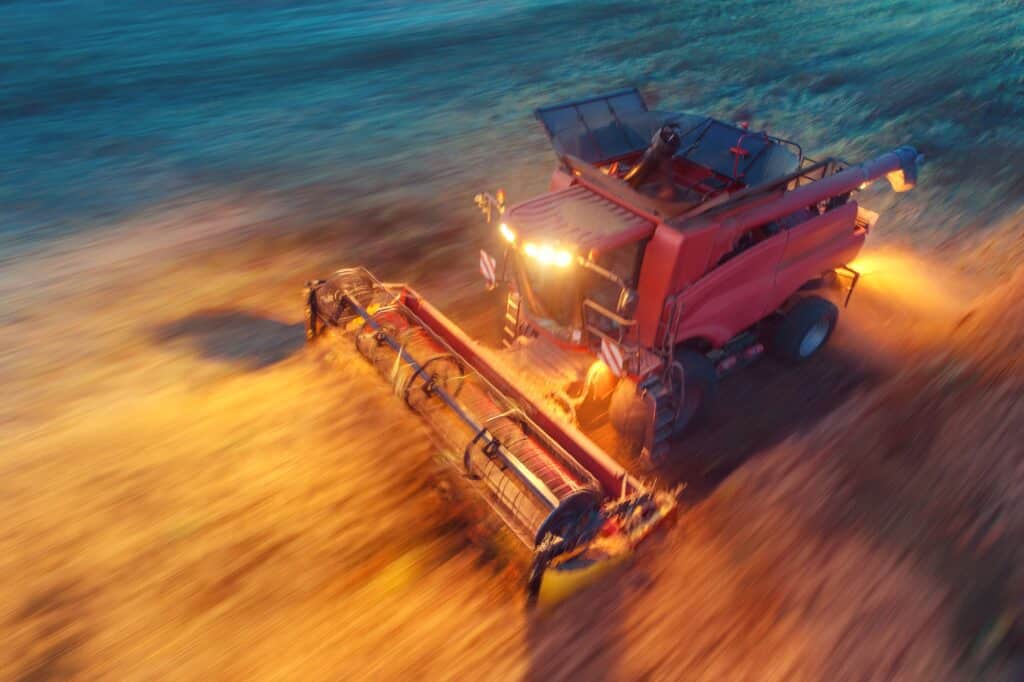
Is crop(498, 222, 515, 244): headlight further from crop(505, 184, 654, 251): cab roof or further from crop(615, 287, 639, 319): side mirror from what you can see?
crop(615, 287, 639, 319): side mirror

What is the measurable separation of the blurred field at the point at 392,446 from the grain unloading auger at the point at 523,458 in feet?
1.06

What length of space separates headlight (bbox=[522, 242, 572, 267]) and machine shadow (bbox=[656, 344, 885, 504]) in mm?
2062

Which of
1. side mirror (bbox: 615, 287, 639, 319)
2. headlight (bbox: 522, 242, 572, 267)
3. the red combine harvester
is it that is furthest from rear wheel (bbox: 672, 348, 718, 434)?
headlight (bbox: 522, 242, 572, 267)

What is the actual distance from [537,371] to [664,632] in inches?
94.5

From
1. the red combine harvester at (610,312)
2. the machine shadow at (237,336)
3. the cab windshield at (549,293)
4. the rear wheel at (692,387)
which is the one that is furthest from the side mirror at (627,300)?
the machine shadow at (237,336)

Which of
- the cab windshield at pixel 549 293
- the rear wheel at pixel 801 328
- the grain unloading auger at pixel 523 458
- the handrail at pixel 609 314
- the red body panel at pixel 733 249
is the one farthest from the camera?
the rear wheel at pixel 801 328

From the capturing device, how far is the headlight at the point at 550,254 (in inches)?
191

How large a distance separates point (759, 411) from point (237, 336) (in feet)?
17.9

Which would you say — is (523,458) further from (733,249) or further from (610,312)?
(733,249)

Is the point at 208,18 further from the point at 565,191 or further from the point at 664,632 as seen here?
the point at 664,632

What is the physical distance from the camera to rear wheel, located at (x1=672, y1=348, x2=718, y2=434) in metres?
5.53

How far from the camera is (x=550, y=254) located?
16.0ft

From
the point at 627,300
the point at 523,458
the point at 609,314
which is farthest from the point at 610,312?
the point at 523,458

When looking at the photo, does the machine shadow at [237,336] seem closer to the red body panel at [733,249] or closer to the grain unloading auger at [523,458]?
the grain unloading auger at [523,458]
